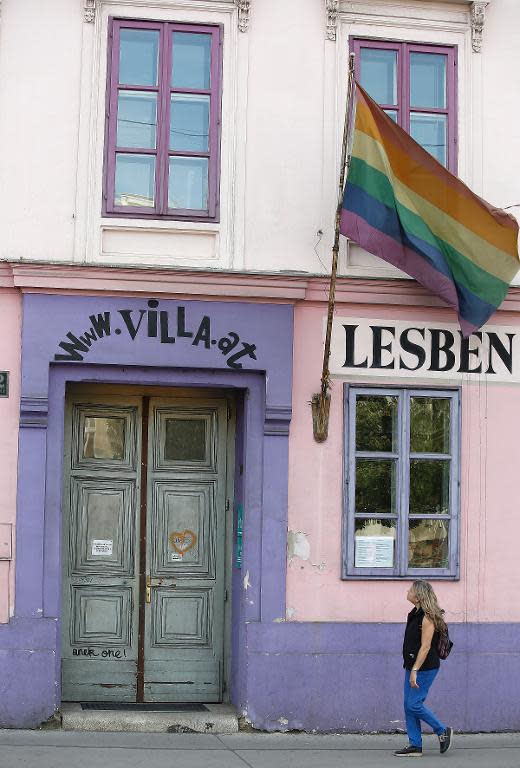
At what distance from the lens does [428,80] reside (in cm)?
1226

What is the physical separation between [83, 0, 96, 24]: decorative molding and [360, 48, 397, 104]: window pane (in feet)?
7.88

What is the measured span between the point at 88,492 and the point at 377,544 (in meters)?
2.61

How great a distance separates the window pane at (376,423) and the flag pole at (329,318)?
1.14 ft

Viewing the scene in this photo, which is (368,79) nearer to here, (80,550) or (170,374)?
(170,374)

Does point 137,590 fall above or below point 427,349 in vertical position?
below

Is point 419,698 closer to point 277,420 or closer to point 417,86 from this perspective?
point 277,420

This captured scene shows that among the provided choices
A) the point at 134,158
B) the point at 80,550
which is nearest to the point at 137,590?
the point at 80,550

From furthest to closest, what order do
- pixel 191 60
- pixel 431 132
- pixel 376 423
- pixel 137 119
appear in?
pixel 431 132 → pixel 376 423 → pixel 191 60 → pixel 137 119

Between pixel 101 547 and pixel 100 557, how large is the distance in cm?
9

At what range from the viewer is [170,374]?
38.3 ft

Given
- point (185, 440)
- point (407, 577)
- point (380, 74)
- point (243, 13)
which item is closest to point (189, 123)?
point (243, 13)

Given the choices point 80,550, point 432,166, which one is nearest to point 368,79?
point 432,166

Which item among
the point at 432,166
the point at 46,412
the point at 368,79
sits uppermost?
the point at 368,79

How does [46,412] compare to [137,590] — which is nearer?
[46,412]
